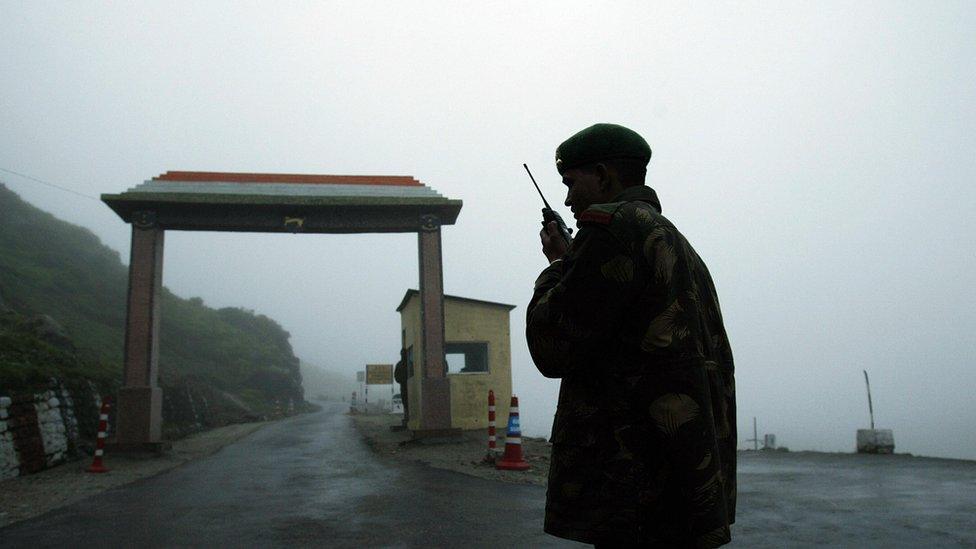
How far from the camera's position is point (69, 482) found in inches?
340

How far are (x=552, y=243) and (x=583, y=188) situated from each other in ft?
0.67

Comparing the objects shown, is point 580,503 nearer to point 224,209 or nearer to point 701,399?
point 701,399

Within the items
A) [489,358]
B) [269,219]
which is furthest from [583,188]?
[489,358]

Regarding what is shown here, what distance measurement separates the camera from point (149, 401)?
13.2 metres

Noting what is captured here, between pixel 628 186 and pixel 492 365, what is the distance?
17.3 metres

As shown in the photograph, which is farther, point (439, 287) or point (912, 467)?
point (439, 287)

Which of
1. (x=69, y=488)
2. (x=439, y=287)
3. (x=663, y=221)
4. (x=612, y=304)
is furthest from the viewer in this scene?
(x=439, y=287)

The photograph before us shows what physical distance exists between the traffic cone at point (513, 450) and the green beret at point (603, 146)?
7802 millimetres

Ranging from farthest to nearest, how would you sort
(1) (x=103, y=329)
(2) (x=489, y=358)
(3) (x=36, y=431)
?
(1) (x=103, y=329)
(2) (x=489, y=358)
(3) (x=36, y=431)

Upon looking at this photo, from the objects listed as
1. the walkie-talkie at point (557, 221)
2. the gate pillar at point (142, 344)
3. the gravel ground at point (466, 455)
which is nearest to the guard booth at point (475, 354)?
the gravel ground at point (466, 455)

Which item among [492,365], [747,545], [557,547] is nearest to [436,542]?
[557,547]

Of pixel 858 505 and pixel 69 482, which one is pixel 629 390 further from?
pixel 69 482

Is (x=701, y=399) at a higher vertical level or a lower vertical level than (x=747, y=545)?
higher

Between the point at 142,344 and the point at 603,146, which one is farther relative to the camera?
the point at 142,344
